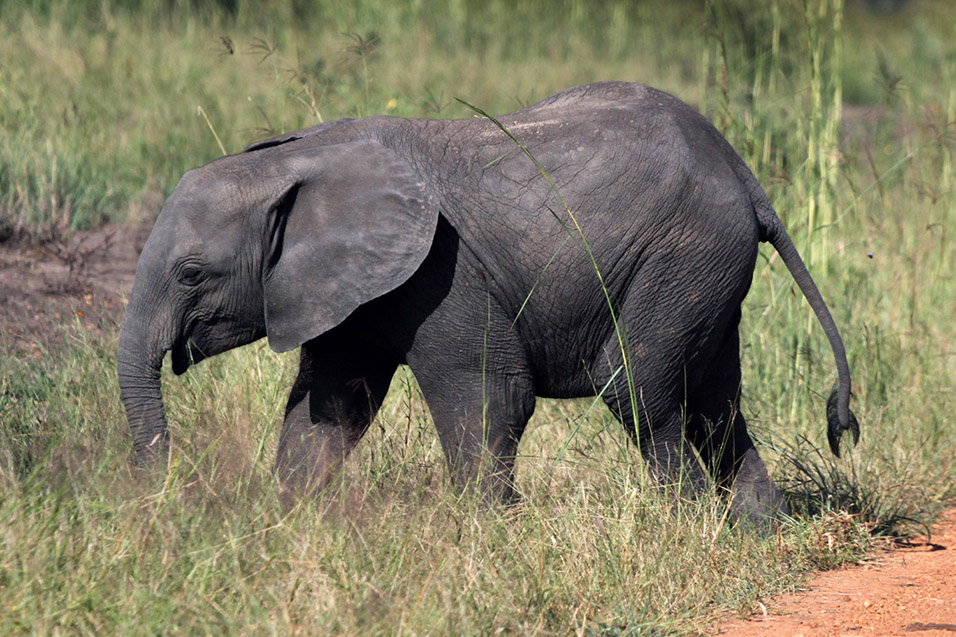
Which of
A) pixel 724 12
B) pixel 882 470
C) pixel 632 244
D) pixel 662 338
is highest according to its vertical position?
pixel 724 12

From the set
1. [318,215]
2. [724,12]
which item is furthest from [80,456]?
[724,12]

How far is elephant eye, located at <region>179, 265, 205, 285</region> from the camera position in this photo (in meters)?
3.99

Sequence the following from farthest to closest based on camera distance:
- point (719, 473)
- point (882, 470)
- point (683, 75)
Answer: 1. point (683, 75)
2. point (882, 470)
3. point (719, 473)

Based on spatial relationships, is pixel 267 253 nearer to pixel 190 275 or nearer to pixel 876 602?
pixel 190 275

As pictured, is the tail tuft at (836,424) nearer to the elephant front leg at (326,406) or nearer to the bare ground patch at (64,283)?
the elephant front leg at (326,406)

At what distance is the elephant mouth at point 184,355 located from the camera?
4117 mm

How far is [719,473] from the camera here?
4.94 meters

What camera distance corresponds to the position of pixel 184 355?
415 centimetres

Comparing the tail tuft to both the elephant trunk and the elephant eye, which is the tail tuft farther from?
the elephant trunk

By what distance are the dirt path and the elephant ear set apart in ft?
5.71

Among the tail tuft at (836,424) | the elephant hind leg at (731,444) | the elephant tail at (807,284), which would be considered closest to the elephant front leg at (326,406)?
the elephant hind leg at (731,444)

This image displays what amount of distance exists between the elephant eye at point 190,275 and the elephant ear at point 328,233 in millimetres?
225

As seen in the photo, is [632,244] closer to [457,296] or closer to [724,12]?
[457,296]

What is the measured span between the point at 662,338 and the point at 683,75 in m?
9.85
